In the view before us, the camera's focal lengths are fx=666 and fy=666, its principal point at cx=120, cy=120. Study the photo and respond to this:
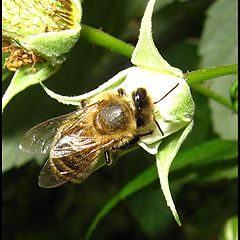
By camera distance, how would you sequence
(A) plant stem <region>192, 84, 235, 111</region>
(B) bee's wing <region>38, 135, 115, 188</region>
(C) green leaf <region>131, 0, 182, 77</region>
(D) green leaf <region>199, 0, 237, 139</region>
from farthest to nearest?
1. (D) green leaf <region>199, 0, 237, 139</region>
2. (A) plant stem <region>192, 84, 235, 111</region>
3. (B) bee's wing <region>38, 135, 115, 188</region>
4. (C) green leaf <region>131, 0, 182, 77</region>

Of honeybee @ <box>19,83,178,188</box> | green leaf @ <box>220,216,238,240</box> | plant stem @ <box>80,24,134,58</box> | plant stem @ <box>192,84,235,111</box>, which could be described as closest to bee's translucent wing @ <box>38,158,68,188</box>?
honeybee @ <box>19,83,178,188</box>

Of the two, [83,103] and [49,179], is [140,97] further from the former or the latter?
[49,179]

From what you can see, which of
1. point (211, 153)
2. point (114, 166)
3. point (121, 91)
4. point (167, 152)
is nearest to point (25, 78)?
point (121, 91)

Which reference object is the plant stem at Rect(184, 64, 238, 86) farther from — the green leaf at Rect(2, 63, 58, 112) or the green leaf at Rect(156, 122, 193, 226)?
the green leaf at Rect(2, 63, 58, 112)

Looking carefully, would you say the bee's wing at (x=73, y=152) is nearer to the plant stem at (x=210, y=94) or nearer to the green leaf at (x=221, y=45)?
the plant stem at (x=210, y=94)

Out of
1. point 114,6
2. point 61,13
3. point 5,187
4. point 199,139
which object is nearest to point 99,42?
point 61,13
